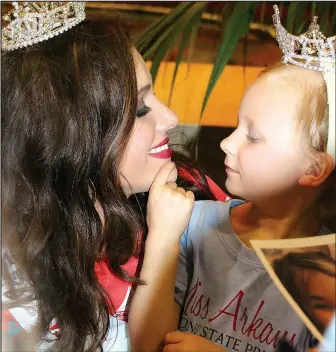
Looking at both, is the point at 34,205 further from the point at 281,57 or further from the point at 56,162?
the point at 281,57

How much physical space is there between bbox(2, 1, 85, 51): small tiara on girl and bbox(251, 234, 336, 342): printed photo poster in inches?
13.8

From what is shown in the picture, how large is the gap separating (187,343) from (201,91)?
29 centimetres

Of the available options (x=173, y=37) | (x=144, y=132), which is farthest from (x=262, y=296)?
(x=173, y=37)

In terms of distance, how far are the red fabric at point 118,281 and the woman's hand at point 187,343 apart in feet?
→ 0.22

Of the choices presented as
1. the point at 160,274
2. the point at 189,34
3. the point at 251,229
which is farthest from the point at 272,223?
the point at 189,34

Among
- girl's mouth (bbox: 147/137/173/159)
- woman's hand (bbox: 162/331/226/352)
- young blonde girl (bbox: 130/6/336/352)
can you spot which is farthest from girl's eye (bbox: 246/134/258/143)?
woman's hand (bbox: 162/331/226/352)

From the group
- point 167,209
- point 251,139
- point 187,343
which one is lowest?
point 187,343

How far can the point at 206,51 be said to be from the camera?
72cm

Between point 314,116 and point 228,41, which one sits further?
point 228,41

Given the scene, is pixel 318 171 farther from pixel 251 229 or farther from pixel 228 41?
pixel 228 41

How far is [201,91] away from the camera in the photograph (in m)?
0.71

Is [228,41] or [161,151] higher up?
[228,41]

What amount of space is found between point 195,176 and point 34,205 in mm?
189

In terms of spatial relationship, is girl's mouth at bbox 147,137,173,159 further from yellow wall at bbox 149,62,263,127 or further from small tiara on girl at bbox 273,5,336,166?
small tiara on girl at bbox 273,5,336,166
